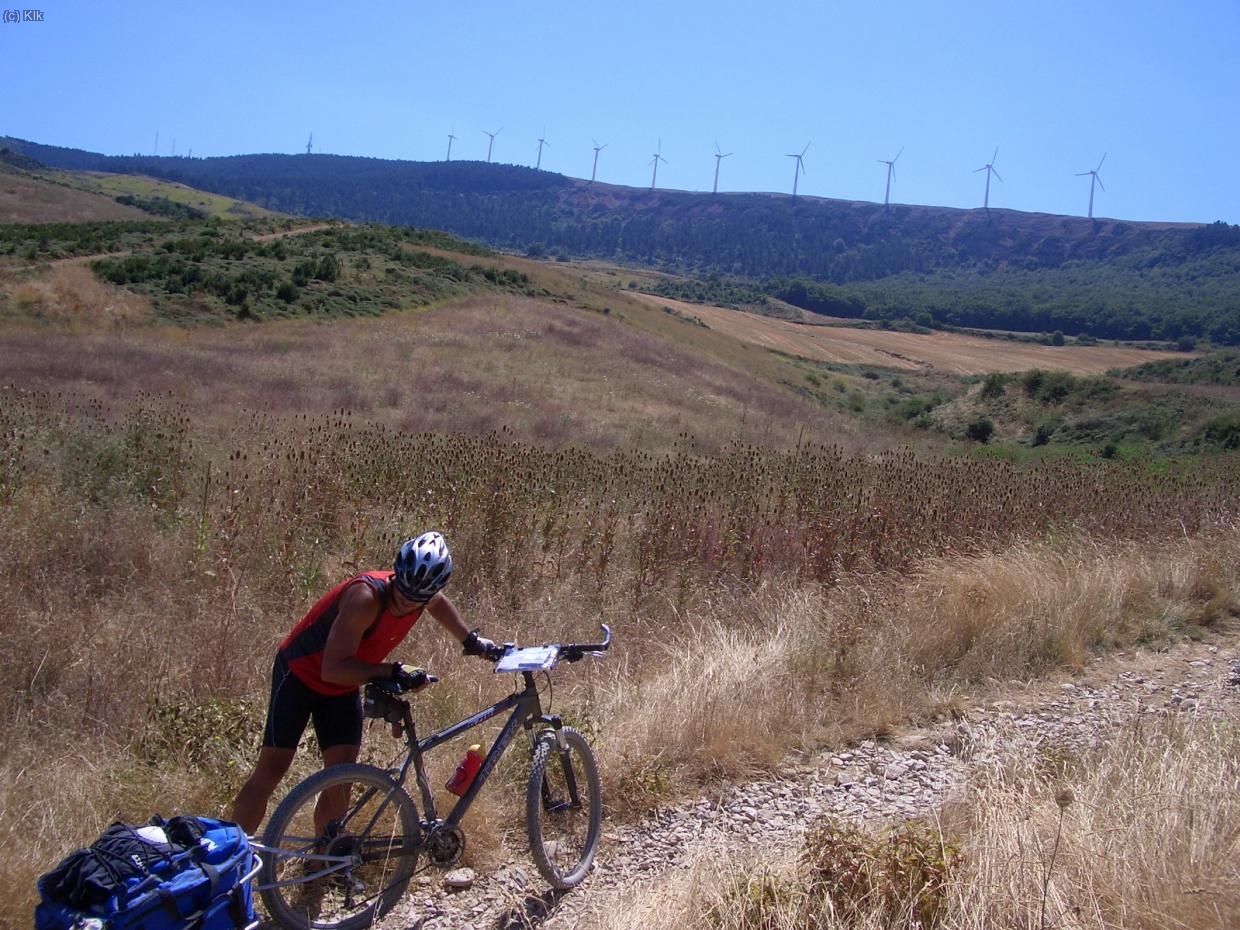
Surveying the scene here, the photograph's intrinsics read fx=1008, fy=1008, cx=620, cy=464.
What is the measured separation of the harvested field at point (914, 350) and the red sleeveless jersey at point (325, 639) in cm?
5853

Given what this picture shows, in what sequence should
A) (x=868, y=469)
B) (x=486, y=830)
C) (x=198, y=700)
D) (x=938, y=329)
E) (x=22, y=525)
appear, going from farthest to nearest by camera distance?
(x=938, y=329)
(x=868, y=469)
(x=22, y=525)
(x=198, y=700)
(x=486, y=830)

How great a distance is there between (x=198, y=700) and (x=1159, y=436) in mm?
31079

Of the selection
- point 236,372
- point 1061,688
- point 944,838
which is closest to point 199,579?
point 944,838

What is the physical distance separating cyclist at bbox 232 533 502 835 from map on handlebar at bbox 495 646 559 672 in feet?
0.21

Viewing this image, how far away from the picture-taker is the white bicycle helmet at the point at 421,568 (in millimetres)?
3561

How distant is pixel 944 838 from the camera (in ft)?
13.0

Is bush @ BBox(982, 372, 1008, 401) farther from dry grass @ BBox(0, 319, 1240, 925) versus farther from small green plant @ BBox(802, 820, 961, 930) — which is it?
small green plant @ BBox(802, 820, 961, 930)

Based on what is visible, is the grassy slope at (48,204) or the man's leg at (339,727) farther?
the grassy slope at (48,204)

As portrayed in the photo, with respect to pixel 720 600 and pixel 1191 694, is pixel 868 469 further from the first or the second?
pixel 1191 694

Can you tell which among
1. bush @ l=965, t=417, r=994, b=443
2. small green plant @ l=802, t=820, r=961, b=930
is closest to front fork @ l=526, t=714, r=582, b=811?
small green plant @ l=802, t=820, r=961, b=930

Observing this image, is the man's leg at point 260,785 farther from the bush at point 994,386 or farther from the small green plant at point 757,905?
→ the bush at point 994,386

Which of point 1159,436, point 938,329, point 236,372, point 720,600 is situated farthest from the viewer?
point 938,329

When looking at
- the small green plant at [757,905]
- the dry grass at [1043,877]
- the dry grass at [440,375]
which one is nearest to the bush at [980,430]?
the dry grass at [440,375]

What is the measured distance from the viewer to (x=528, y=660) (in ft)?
12.9
